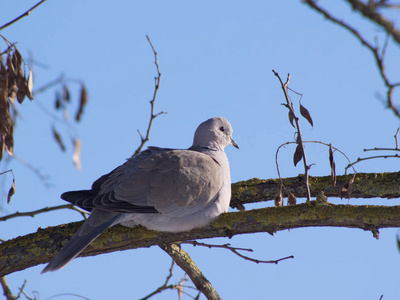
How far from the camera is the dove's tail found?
13.2 ft

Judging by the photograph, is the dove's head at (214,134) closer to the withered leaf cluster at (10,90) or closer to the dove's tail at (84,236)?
the dove's tail at (84,236)

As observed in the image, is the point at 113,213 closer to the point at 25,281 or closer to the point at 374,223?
the point at 25,281

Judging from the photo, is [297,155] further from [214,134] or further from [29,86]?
[29,86]

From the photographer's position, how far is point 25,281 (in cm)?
469

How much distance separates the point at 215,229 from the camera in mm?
4246

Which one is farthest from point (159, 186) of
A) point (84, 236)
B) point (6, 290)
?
point (6, 290)

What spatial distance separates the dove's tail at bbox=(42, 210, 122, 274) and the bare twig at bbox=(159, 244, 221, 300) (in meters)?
0.57

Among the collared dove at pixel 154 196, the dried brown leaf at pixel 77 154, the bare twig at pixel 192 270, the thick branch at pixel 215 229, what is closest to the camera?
the dried brown leaf at pixel 77 154

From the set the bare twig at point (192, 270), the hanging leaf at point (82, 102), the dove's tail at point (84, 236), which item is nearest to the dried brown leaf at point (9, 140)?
the hanging leaf at point (82, 102)

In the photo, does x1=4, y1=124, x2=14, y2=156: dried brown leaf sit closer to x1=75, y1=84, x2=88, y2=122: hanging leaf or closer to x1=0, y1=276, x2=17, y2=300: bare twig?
x1=75, y1=84, x2=88, y2=122: hanging leaf

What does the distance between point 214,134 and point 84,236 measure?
2.04 metres

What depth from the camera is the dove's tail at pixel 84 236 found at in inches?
158

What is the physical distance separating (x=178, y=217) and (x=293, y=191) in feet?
4.15

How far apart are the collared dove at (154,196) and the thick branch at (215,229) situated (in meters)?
0.10
